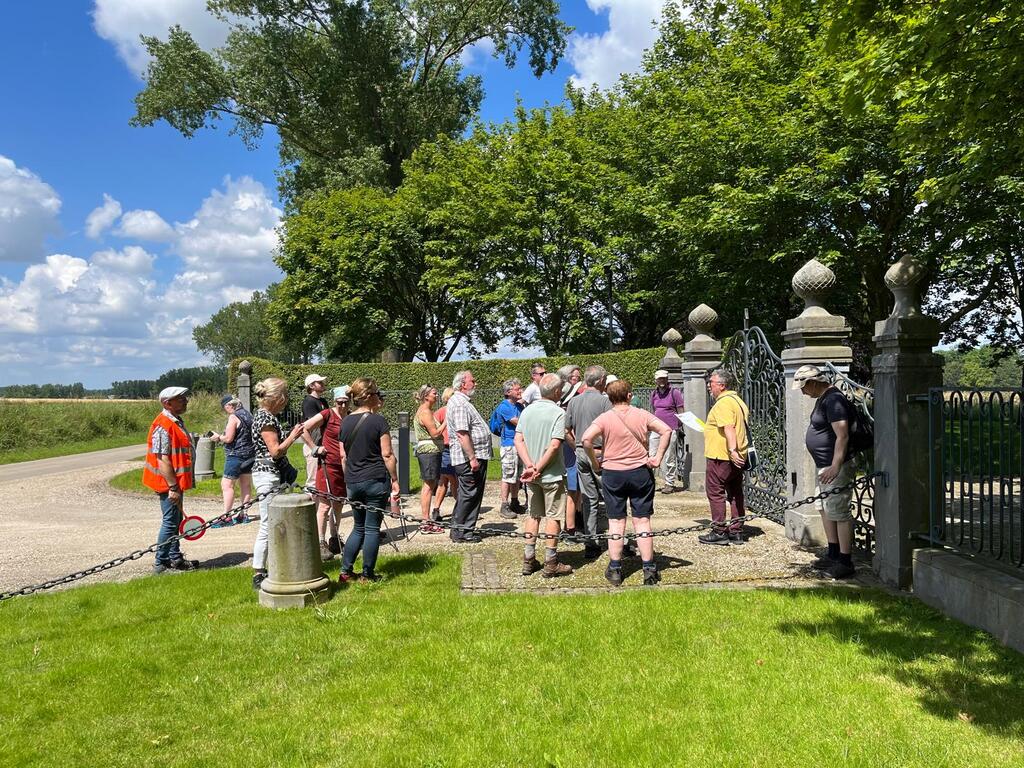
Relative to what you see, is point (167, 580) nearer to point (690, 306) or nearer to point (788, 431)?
point (788, 431)

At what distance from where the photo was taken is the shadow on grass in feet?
12.2

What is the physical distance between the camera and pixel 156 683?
4.40m

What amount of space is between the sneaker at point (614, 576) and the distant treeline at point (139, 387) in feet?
168

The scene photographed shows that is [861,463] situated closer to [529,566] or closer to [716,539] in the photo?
[716,539]

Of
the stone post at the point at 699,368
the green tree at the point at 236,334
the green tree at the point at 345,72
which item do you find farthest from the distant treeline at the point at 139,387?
the stone post at the point at 699,368

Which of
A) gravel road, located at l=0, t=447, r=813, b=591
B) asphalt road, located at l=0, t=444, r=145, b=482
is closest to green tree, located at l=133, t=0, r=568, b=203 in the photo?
asphalt road, located at l=0, t=444, r=145, b=482

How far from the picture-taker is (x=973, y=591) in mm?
4879

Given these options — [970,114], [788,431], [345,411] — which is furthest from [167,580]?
[970,114]

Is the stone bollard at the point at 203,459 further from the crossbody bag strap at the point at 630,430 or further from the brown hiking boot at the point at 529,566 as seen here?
the crossbody bag strap at the point at 630,430

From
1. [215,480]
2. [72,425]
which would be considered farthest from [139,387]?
[215,480]

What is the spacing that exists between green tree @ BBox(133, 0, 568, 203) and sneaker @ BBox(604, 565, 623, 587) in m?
25.2

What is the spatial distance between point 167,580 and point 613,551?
434 centimetres

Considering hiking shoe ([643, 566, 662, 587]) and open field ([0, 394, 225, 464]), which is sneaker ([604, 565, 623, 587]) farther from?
open field ([0, 394, 225, 464])

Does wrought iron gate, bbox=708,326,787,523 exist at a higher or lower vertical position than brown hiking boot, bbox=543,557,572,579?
higher
